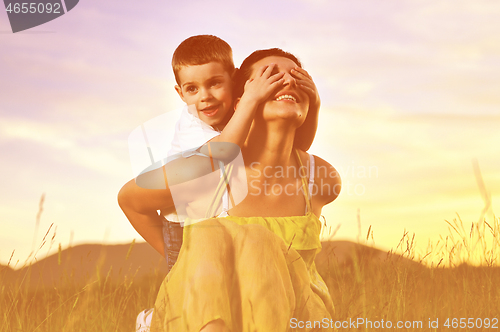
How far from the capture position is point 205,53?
3.41 m

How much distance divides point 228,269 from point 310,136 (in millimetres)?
1242

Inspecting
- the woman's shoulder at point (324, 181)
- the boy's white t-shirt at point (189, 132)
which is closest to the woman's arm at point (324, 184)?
the woman's shoulder at point (324, 181)

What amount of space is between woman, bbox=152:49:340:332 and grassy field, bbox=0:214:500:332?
1.21 ft

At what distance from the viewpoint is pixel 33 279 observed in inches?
113

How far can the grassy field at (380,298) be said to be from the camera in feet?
8.32

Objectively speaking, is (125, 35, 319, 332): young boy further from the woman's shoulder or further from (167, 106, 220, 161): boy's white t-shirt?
the woman's shoulder

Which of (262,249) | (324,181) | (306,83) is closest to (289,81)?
(306,83)

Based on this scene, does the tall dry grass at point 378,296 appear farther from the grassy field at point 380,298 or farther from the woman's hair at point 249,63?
the woman's hair at point 249,63

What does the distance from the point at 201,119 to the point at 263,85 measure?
117cm

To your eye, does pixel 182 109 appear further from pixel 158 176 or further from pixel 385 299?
pixel 385 299

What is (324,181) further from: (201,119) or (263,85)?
(201,119)

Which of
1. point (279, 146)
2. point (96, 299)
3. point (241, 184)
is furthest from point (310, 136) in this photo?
point (96, 299)

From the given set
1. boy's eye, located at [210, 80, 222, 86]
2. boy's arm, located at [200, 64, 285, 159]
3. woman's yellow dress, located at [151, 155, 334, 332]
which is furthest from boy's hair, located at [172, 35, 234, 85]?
woman's yellow dress, located at [151, 155, 334, 332]

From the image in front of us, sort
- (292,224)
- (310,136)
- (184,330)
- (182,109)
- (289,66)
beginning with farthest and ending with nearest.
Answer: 1. (182,109)
2. (310,136)
3. (289,66)
4. (292,224)
5. (184,330)
